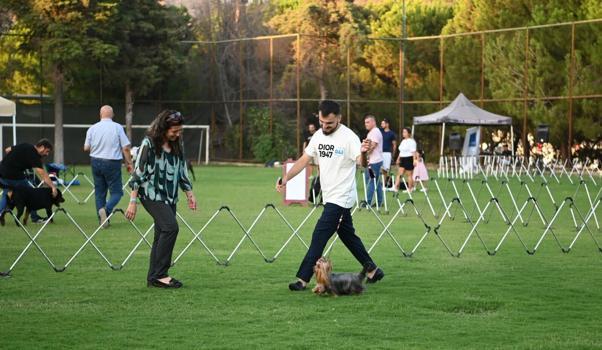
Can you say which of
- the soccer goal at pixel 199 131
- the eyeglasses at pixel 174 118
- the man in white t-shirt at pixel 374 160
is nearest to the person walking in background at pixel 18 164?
the man in white t-shirt at pixel 374 160

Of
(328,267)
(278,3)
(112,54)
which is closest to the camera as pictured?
(328,267)

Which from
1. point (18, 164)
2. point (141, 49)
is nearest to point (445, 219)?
point (18, 164)

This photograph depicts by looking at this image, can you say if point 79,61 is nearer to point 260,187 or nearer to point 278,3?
point 260,187

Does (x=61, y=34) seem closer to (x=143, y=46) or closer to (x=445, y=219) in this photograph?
(x=143, y=46)

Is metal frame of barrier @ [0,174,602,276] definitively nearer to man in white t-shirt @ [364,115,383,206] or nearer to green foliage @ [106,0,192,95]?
man in white t-shirt @ [364,115,383,206]

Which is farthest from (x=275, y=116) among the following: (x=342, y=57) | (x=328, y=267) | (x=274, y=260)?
(x=328, y=267)

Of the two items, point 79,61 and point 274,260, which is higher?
point 79,61

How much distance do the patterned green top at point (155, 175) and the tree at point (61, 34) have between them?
34.0m

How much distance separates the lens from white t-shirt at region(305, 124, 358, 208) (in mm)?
10352

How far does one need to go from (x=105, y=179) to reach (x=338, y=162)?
7667 mm

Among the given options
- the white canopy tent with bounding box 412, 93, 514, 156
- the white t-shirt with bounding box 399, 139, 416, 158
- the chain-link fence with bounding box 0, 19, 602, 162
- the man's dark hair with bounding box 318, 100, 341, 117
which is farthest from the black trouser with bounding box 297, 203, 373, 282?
the chain-link fence with bounding box 0, 19, 602, 162

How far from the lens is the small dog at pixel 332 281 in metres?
9.89

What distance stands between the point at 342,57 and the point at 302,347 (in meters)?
41.9

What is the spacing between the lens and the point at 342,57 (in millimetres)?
49062
